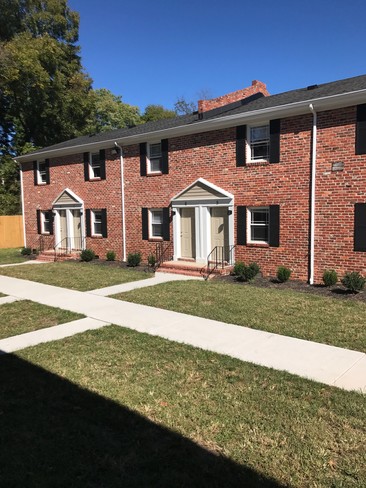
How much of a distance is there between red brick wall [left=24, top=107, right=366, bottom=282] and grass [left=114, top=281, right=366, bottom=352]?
1984 millimetres

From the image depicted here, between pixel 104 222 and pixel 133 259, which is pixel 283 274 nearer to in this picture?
pixel 133 259

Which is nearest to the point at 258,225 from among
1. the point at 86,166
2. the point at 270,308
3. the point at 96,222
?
the point at 270,308

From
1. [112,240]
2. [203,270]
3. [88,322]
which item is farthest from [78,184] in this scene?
[88,322]

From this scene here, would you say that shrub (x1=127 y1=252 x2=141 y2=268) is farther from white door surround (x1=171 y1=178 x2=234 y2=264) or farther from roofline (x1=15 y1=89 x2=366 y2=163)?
roofline (x1=15 y1=89 x2=366 y2=163)

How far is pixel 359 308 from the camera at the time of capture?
785cm

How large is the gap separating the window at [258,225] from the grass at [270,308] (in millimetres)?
2416

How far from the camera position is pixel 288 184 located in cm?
1134

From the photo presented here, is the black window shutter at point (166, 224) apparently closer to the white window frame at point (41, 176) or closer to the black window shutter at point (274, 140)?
the black window shutter at point (274, 140)

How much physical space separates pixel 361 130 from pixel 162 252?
26.6 ft

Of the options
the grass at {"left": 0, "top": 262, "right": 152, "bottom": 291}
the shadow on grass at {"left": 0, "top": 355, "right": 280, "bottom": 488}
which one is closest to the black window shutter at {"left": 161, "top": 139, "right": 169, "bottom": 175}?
the grass at {"left": 0, "top": 262, "right": 152, "bottom": 291}

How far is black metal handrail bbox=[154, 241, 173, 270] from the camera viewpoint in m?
14.6

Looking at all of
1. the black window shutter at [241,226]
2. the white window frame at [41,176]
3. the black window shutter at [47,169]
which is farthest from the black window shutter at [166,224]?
the white window frame at [41,176]

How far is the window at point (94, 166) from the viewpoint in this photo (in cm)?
1734

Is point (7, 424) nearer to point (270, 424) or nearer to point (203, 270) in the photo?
point (270, 424)
